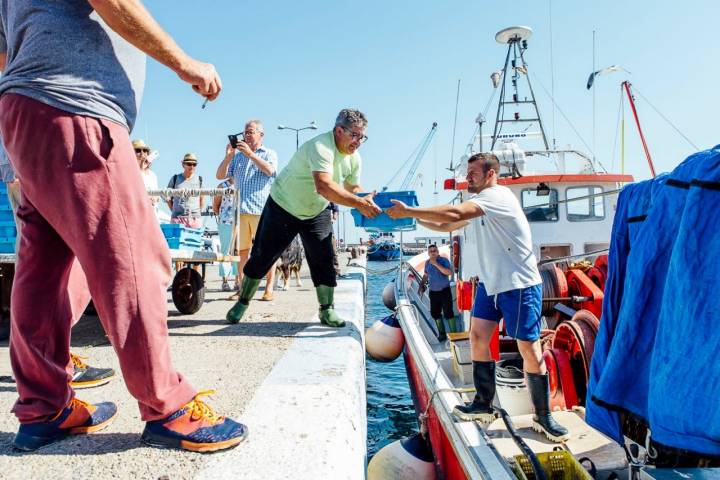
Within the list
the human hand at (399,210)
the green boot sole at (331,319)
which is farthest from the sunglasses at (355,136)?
the green boot sole at (331,319)

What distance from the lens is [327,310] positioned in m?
4.52

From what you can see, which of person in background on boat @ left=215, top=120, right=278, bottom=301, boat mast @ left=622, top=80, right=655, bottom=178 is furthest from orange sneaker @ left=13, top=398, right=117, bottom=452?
boat mast @ left=622, top=80, right=655, bottom=178

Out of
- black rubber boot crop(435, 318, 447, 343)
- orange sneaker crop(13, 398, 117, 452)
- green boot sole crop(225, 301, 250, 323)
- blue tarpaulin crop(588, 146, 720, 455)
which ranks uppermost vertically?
blue tarpaulin crop(588, 146, 720, 455)

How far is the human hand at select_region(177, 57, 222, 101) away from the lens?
6.00 feet

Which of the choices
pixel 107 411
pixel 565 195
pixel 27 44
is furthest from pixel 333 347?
pixel 565 195

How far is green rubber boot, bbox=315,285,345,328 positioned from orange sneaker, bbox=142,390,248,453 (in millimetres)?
2574

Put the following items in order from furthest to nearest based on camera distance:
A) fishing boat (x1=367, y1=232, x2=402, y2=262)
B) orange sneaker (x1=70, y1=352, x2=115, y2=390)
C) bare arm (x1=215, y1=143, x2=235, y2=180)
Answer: fishing boat (x1=367, y1=232, x2=402, y2=262) → bare arm (x1=215, y1=143, x2=235, y2=180) → orange sneaker (x1=70, y1=352, x2=115, y2=390)

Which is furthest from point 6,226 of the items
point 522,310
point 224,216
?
point 522,310

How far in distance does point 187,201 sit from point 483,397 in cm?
469

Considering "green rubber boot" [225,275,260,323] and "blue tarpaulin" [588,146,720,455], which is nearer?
"blue tarpaulin" [588,146,720,455]

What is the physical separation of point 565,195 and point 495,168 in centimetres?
546

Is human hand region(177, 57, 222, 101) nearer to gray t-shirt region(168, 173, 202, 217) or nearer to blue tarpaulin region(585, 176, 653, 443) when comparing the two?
blue tarpaulin region(585, 176, 653, 443)

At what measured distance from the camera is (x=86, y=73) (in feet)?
5.79

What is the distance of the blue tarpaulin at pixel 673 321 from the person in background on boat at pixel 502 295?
1.64m
